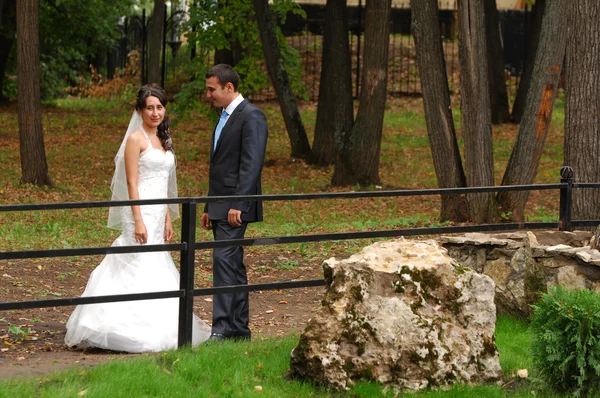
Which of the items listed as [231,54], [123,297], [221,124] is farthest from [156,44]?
[123,297]

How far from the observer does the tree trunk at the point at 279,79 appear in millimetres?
18453

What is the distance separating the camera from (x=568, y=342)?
5.79 meters

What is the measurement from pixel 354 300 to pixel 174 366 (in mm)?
1179

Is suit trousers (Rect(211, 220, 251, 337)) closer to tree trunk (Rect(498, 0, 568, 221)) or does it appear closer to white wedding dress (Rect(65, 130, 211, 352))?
white wedding dress (Rect(65, 130, 211, 352))

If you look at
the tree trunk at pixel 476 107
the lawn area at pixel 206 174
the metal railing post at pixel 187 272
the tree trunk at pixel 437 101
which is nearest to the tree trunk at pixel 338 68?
the lawn area at pixel 206 174

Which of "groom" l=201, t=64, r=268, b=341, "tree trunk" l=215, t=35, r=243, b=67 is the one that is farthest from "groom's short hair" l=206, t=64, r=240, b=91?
"tree trunk" l=215, t=35, r=243, b=67

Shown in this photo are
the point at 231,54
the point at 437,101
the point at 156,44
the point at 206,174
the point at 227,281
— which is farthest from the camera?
the point at 231,54

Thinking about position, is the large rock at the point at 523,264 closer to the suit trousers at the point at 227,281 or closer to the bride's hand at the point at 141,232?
the suit trousers at the point at 227,281

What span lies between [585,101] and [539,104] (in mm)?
2734

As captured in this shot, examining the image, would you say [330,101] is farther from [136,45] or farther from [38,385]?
[136,45]

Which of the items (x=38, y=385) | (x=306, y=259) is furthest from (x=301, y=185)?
(x=38, y=385)

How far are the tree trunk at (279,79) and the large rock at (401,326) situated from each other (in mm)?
12940

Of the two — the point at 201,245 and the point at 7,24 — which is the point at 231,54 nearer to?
the point at 7,24

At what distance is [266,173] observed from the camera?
19000 mm
